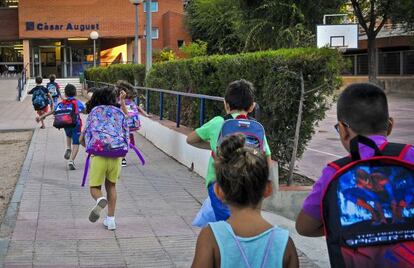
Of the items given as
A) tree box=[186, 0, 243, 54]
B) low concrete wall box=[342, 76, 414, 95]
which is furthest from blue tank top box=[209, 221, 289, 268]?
tree box=[186, 0, 243, 54]

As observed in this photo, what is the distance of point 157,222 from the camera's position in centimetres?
685

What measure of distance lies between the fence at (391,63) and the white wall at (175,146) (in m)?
24.4

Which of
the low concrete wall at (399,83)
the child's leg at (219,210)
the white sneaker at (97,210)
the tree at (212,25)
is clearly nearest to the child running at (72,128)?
the white sneaker at (97,210)

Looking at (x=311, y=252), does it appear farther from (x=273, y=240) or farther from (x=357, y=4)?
(x=357, y=4)

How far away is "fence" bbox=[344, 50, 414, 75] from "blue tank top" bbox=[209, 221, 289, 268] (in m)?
35.4

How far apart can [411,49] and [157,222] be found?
35255 millimetres

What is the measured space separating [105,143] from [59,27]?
53610 millimetres

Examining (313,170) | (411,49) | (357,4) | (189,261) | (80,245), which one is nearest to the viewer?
(189,261)

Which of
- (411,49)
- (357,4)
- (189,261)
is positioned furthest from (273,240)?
(411,49)

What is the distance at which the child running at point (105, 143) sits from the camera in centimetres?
643

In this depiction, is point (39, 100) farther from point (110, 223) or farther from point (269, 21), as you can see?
point (269, 21)

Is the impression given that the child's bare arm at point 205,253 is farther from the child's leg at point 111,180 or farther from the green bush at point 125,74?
the green bush at point 125,74

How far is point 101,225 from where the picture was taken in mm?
6699

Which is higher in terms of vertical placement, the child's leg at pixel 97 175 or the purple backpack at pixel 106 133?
the purple backpack at pixel 106 133
